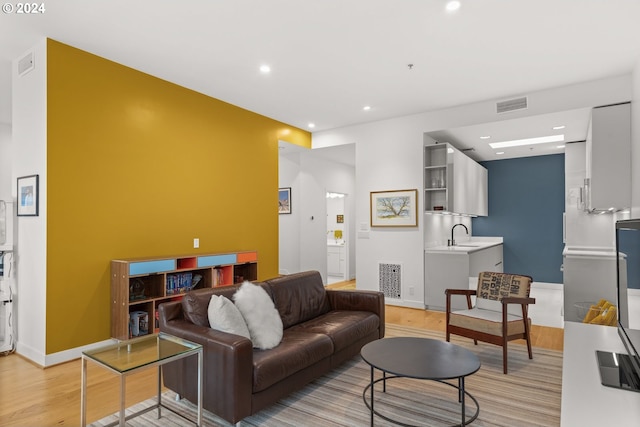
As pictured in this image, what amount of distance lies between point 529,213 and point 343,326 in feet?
19.6

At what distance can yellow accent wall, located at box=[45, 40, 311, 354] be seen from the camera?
11.8 ft

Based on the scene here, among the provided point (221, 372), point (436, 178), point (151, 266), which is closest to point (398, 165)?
point (436, 178)

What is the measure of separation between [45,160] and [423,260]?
492cm

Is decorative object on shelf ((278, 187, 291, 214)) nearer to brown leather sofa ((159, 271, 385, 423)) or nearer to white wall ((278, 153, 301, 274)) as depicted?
white wall ((278, 153, 301, 274))

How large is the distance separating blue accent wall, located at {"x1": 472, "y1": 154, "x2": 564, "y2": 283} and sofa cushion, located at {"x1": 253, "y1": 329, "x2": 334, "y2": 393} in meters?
6.15

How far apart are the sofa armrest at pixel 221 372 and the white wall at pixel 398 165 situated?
13.1ft

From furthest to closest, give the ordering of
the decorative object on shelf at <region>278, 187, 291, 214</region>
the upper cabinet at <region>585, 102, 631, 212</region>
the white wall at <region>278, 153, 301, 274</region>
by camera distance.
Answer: the decorative object on shelf at <region>278, 187, 291, 214</region> < the white wall at <region>278, 153, 301, 274</region> < the upper cabinet at <region>585, 102, 631, 212</region>

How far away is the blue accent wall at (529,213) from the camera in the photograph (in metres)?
7.31

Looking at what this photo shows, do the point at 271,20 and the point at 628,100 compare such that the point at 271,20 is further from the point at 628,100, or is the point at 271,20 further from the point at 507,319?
the point at 628,100

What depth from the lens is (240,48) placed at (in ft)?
12.3

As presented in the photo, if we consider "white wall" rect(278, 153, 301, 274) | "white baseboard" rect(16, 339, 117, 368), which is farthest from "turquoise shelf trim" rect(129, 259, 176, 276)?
"white wall" rect(278, 153, 301, 274)

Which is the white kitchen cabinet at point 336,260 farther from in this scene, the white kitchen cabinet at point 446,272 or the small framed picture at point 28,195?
the small framed picture at point 28,195

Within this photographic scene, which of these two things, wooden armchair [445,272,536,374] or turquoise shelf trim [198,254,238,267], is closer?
wooden armchair [445,272,536,374]

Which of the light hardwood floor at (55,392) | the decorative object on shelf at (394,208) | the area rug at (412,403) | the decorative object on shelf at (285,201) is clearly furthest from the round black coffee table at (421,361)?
the decorative object on shelf at (285,201)
